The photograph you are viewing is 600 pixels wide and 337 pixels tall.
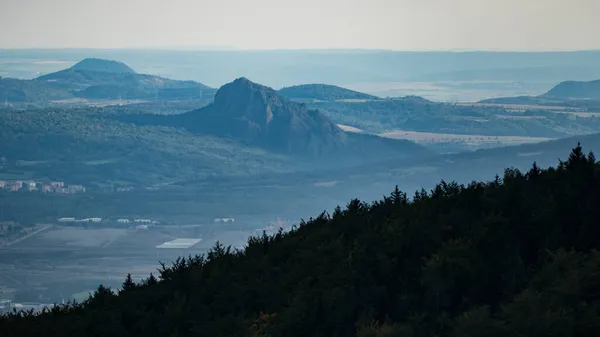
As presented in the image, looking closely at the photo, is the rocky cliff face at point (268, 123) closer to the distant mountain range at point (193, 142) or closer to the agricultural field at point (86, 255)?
the distant mountain range at point (193, 142)

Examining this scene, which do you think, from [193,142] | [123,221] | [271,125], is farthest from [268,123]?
[123,221]

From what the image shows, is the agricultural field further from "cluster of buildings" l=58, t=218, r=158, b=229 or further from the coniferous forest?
the coniferous forest

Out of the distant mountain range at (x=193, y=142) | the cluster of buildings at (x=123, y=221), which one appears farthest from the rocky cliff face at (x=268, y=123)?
the cluster of buildings at (x=123, y=221)

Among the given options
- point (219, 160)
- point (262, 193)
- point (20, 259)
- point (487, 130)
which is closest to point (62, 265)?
point (20, 259)

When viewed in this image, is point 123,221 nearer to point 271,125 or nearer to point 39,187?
point 39,187

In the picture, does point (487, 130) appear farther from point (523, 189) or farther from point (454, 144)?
point (523, 189)
